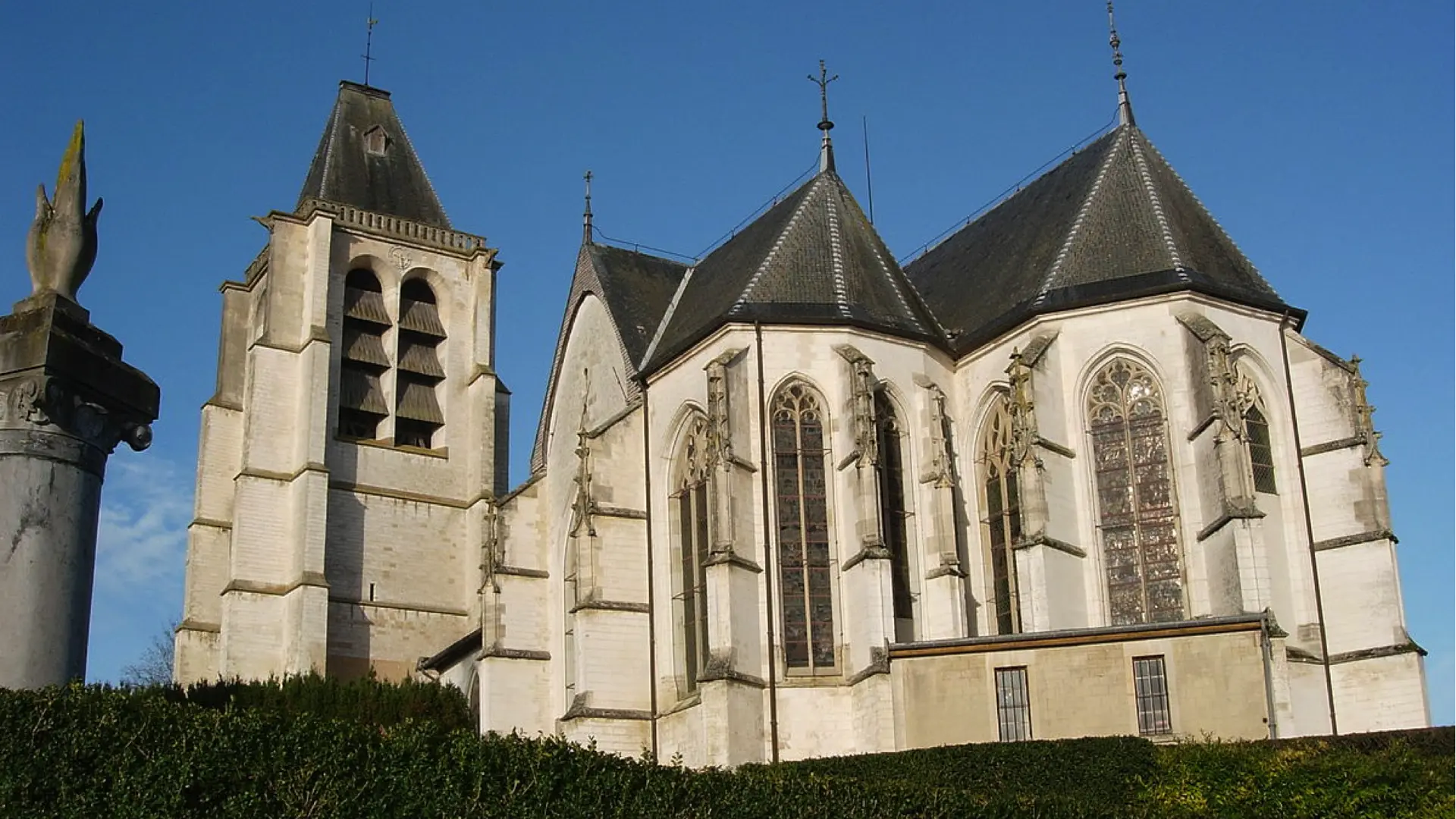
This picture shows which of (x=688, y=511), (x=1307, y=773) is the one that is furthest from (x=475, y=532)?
(x=1307, y=773)

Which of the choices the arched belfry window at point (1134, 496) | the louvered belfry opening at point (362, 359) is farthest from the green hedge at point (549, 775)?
the louvered belfry opening at point (362, 359)

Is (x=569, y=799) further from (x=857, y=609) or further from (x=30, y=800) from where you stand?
(x=857, y=609)

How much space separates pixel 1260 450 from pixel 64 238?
1874 cm

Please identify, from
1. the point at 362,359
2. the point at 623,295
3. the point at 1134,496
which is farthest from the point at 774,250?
the point at 362,359

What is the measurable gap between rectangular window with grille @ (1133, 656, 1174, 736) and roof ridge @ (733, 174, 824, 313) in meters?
8.85

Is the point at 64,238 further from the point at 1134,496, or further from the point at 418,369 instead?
the point at 418,369

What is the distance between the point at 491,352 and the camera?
39.5 metres

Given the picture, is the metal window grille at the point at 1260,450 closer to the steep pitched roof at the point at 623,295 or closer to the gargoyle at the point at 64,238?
the steep pitched roof at the point at 623,295

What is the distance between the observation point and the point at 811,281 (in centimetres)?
2770

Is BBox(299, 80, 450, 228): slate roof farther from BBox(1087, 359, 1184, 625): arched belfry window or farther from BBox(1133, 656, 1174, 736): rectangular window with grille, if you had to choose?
BBox(1133, 656, 1174, 736): rectangular window with grille

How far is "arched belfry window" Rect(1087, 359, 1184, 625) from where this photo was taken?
80.0 ft

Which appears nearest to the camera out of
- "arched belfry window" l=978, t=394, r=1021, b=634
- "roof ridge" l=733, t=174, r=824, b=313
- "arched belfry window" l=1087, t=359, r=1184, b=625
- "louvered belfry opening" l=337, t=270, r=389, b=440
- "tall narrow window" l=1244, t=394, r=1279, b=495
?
"arched belfry window" l=1087, t=359, r=1184, b=625

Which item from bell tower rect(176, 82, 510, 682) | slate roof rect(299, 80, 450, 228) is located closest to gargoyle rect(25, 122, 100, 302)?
bell tower rect(176, 82, 510, 682)

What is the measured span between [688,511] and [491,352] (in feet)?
43.6
